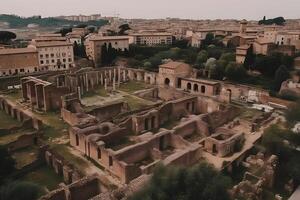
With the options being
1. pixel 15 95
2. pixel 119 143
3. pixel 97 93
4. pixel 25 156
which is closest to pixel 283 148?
pixel 119 143

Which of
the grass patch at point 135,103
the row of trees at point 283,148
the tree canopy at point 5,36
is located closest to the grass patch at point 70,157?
the grass patch at point 135,103

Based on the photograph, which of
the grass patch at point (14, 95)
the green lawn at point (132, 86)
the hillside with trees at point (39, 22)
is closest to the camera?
the grass patch at point (14, 95)

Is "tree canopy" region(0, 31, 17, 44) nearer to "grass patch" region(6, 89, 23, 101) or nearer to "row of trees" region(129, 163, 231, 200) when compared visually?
"grass patch" region(6, 89, 23, 101)

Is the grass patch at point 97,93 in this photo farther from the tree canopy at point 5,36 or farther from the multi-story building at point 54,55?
the tree canopy at point 5,36

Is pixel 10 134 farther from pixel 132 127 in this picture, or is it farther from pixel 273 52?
pixel 273 52

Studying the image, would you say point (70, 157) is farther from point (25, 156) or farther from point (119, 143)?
point (119, 143)
